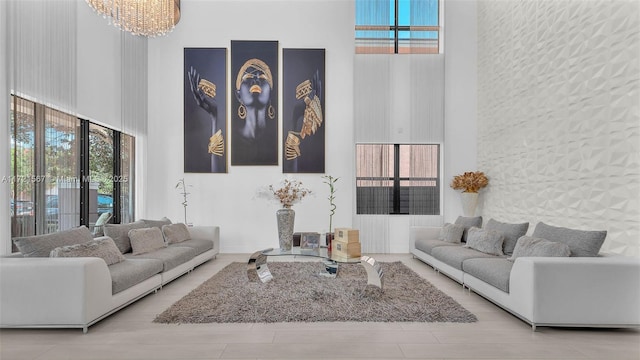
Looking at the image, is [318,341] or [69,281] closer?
[318,341]

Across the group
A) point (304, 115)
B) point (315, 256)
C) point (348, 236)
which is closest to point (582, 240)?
point (348, 236)

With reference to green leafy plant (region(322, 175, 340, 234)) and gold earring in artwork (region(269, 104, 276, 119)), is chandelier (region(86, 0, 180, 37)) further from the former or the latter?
green leafy plant (region(322, 175, 340, 234))

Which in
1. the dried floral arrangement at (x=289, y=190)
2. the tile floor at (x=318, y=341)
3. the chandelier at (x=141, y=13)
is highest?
the chandelier at (x=141, y=13)

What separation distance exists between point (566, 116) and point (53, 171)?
6200mm

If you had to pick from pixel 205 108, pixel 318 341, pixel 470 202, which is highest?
pixel 205 108

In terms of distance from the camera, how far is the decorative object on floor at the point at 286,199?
5.67 metres

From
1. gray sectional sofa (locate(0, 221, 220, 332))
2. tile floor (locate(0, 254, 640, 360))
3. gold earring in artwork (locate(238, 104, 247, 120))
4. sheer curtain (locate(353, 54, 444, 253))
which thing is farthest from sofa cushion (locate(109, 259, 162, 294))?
sheer curtain (locate(353, 54, 444, 253))

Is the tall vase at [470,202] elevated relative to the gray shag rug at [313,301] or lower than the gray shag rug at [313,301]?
elevated

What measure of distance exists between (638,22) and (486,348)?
11.5 ft

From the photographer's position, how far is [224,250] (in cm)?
660

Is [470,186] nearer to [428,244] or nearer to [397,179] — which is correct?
[397,179]

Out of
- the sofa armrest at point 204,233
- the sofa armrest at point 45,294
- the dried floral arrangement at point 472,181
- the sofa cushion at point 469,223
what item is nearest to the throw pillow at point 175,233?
the sofa armrest at point 204,233

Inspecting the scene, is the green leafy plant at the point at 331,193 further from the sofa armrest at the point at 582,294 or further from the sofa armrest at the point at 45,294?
the sofa armrest at the point at 45,294

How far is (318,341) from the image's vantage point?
267cm
